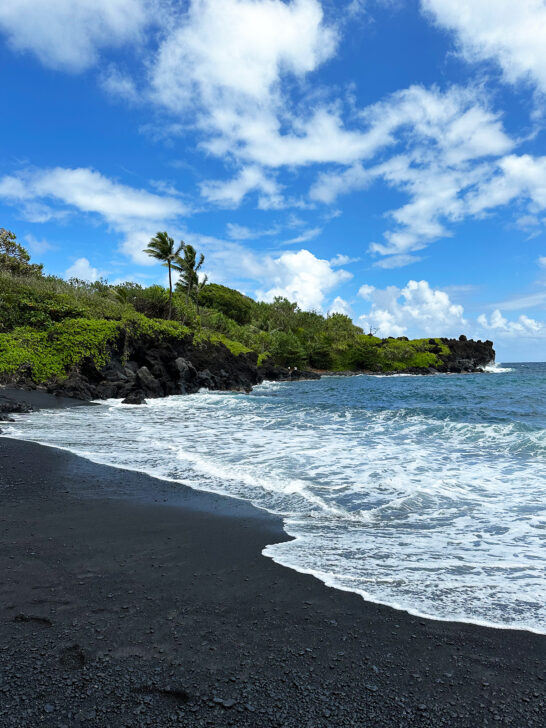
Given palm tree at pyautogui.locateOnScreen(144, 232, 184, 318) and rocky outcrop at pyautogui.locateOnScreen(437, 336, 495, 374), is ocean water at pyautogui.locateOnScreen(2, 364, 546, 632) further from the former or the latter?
rocky outcrop at pyautogui.locateOnScreen(437, 336, 495, 374)

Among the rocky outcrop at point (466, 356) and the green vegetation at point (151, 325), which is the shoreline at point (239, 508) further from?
the rocky outcrop at point (466, 356)

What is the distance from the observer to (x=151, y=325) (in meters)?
28.5

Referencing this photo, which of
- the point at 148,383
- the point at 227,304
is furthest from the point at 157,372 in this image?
the point at 227,304

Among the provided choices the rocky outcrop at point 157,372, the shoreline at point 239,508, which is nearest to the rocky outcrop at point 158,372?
the rocky outcrop at point 157,372

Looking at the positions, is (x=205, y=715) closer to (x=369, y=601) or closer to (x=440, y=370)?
(x=369, y=601)

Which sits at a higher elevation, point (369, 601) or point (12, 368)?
point (12, 368)

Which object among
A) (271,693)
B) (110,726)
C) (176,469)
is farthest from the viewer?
(176,469)

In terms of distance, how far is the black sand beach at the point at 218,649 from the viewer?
86.7 inches

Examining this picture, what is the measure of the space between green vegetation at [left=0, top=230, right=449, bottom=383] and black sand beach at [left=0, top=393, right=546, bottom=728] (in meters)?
20.2

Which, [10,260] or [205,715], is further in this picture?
[10,260]

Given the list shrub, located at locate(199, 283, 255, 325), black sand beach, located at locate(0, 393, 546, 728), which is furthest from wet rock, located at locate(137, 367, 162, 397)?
shrub, located at locate(199, 283, 255, 325)

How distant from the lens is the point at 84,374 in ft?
77.5

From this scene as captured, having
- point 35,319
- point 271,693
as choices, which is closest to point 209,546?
point 271,693

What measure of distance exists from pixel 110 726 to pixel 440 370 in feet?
236
